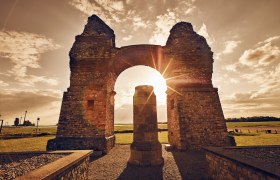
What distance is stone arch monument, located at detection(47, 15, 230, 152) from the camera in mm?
9609

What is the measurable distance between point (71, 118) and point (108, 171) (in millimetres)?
4970

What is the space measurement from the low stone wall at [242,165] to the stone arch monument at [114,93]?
150 inches

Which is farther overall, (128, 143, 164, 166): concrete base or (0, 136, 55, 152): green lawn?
(0, 136, 55, 152): green lawn

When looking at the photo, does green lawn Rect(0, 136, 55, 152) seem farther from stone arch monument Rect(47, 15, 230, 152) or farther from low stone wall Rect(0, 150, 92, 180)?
low stone wall Rect(0, 150, 92, 180)

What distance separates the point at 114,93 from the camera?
12.0 meters

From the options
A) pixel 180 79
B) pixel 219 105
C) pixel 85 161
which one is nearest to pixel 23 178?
pixel 85 161

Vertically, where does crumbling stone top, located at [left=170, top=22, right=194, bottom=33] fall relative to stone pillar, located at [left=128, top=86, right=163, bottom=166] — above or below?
above

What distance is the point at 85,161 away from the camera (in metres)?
5.40

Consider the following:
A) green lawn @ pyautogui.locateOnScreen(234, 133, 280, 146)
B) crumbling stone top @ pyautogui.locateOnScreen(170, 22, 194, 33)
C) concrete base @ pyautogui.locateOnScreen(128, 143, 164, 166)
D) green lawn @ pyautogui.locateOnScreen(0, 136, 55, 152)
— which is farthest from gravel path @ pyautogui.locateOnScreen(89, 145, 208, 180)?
green lawn @ pyautogui.locateOnScreen(234, 133, 280, 146)

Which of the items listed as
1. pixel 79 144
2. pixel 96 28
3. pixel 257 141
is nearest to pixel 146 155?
pixel 79 144

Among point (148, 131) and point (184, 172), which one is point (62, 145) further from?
point (184, 172)

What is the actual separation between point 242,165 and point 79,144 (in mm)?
8189

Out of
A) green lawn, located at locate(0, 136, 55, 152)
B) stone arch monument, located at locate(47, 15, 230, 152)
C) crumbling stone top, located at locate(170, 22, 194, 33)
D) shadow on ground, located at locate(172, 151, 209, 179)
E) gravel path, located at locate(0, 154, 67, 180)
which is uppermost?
crumbling stone top, located at locate(170, 22, 194, 33)

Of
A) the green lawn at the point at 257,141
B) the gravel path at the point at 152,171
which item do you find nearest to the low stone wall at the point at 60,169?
the gravel path at the point at 152,171
